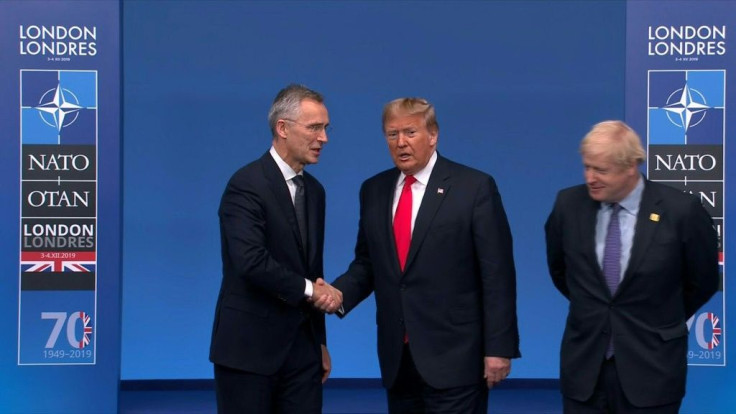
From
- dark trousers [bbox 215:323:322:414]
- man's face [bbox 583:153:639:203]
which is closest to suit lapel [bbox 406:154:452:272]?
dark trousers [bbox 215:323:322:414]

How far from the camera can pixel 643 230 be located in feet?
11.1

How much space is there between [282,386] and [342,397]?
3.06 meters

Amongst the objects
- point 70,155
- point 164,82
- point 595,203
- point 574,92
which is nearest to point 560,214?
point 595,203

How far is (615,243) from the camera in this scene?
342 cm

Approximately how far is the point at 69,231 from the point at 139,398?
1.73m

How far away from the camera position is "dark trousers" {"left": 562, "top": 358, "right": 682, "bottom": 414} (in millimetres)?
3387

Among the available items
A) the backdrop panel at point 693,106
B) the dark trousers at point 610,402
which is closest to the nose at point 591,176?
the dark trousers at point 610,402

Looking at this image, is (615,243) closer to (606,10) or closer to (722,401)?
(722,401)

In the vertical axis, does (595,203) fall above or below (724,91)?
below

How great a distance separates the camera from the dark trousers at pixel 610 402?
3387mm

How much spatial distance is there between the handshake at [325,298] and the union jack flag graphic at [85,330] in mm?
2087

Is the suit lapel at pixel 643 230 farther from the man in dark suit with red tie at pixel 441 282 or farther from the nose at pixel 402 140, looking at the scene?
the nose at pixel 402 140

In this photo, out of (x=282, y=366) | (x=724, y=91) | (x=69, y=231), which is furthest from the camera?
(x=69, y=231)

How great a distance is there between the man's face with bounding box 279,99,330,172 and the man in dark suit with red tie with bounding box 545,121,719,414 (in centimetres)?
100
